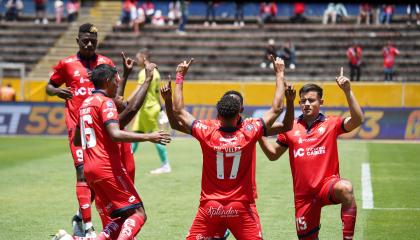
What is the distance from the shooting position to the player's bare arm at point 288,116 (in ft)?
28.0

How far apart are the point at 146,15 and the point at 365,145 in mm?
19880

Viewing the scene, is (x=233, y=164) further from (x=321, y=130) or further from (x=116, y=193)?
(x=321, y=130)

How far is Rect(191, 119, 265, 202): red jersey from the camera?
26.9 feet

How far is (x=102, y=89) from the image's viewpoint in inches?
354

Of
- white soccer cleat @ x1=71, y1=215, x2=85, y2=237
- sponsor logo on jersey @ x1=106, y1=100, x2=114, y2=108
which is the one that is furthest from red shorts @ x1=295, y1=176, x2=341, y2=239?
white soccer cleat @ x1=71, y1=215, x2=85, y2=237

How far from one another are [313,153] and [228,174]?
1344mm

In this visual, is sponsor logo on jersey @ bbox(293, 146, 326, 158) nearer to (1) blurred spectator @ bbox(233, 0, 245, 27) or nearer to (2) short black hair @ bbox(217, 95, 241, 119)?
(2) short black hair @ bbox(217, 95, 241, 119)

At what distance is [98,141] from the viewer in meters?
8.77

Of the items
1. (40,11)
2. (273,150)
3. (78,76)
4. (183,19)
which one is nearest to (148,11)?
(183,19)

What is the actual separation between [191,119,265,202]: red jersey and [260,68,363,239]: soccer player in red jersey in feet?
2.60

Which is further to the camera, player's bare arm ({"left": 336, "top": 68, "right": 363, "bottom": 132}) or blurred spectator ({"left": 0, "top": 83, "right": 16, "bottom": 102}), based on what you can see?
blurred spectator ({"left": 0, "top": 83, "right": 16, "bottom": 102})

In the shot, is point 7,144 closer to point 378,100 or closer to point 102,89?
point 378,100

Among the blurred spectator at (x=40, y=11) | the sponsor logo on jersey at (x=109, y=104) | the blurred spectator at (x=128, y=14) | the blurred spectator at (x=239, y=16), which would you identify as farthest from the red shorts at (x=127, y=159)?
the blurred spectator at (x=40, y=11)

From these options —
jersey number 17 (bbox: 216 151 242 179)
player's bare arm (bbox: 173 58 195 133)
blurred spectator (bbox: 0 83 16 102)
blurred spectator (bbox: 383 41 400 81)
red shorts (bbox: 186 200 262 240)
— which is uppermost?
player's bare arm (bbox: 173 58 195 133)
